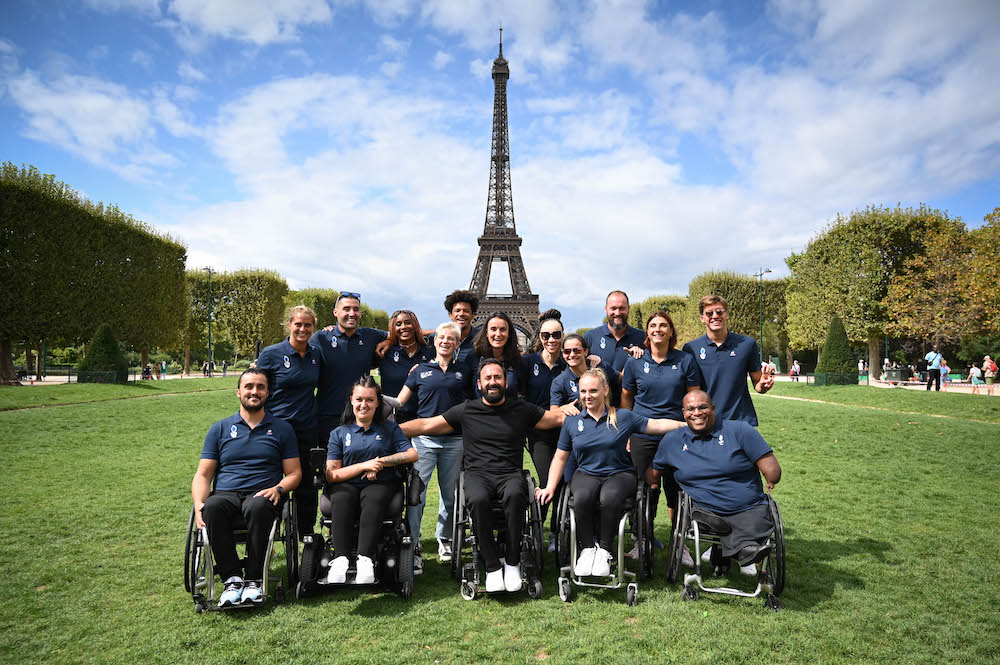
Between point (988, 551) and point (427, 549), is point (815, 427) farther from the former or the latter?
point (427, 549)

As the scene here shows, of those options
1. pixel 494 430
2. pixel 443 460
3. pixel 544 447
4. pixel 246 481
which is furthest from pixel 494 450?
pixel 246 481

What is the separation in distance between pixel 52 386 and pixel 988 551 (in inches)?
968

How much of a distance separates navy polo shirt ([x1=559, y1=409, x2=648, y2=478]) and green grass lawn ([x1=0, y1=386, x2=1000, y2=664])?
926mm

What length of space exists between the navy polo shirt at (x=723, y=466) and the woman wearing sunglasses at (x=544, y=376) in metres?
1.03

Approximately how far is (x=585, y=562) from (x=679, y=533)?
716 mm

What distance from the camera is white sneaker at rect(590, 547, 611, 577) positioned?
4.02m

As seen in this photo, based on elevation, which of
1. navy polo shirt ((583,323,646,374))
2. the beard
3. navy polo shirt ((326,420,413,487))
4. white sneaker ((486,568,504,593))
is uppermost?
navy polo shirt ((583,323,646,374))

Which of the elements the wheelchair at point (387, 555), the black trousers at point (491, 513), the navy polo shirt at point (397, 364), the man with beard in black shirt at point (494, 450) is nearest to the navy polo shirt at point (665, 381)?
the man with beard in black shirt at point (494, 450)

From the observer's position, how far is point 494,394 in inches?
173

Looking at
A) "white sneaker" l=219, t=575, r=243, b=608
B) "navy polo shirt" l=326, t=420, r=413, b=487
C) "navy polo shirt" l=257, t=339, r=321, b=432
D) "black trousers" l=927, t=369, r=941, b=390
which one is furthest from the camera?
"black trousers" l=927, t=369, r=941, b=390

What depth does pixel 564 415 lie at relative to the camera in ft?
15.0

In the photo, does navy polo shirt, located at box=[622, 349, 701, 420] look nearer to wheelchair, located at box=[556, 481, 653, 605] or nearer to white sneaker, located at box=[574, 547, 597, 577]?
wheelchair, located at box=[556, 481, 653, 605]

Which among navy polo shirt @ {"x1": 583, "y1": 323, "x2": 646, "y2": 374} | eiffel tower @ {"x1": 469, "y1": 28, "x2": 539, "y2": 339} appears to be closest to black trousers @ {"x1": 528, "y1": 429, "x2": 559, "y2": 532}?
navy polo shirt @ {"x1": 583, "y1": 323, "x2": 646, "y2": 374}

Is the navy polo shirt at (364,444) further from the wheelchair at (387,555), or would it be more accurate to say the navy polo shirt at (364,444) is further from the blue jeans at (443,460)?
the blue jeans at (443,460)
